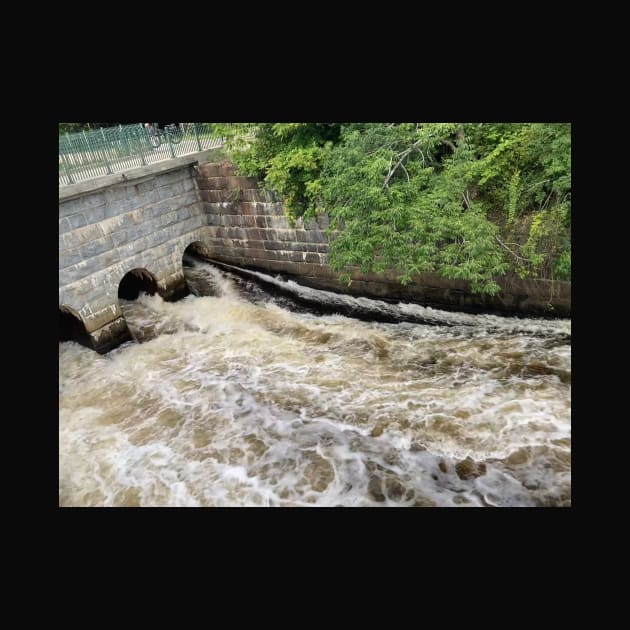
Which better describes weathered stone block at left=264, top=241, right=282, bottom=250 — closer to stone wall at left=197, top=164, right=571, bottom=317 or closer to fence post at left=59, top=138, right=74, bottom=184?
stone wall at left=197, top=164, right=571, bottom=317

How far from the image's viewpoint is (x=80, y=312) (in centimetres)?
982

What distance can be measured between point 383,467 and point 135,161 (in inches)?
329

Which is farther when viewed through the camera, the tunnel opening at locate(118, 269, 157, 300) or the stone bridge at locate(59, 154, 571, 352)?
the tunnel opening at locate(118, 269, 157, 300)

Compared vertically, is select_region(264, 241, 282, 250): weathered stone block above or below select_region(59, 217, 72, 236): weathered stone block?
below

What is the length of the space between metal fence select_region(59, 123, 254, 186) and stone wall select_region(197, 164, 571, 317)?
0.82 m

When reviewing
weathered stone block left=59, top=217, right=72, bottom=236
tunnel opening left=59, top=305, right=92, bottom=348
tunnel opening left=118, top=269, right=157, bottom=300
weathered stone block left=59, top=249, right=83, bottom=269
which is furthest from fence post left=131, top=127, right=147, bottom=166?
tunnel opening left=59, top=305, right=92, bottom=348

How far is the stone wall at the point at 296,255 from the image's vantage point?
874 cm

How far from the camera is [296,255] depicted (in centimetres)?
1132

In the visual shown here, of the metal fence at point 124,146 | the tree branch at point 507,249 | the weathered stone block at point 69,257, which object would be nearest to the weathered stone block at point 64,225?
the weathered stone block at point 69,257

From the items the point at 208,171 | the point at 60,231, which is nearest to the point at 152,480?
the point at 60,231

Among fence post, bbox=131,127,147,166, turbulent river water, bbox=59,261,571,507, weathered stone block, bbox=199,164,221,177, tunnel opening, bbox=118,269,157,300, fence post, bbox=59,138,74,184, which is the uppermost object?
fence post, bbox=131,127,147,166

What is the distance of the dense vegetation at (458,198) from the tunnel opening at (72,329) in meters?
5.95

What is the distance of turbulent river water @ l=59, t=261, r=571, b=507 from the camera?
620 cm

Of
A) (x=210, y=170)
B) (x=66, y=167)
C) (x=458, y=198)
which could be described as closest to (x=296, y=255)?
(x=210, y=170)
